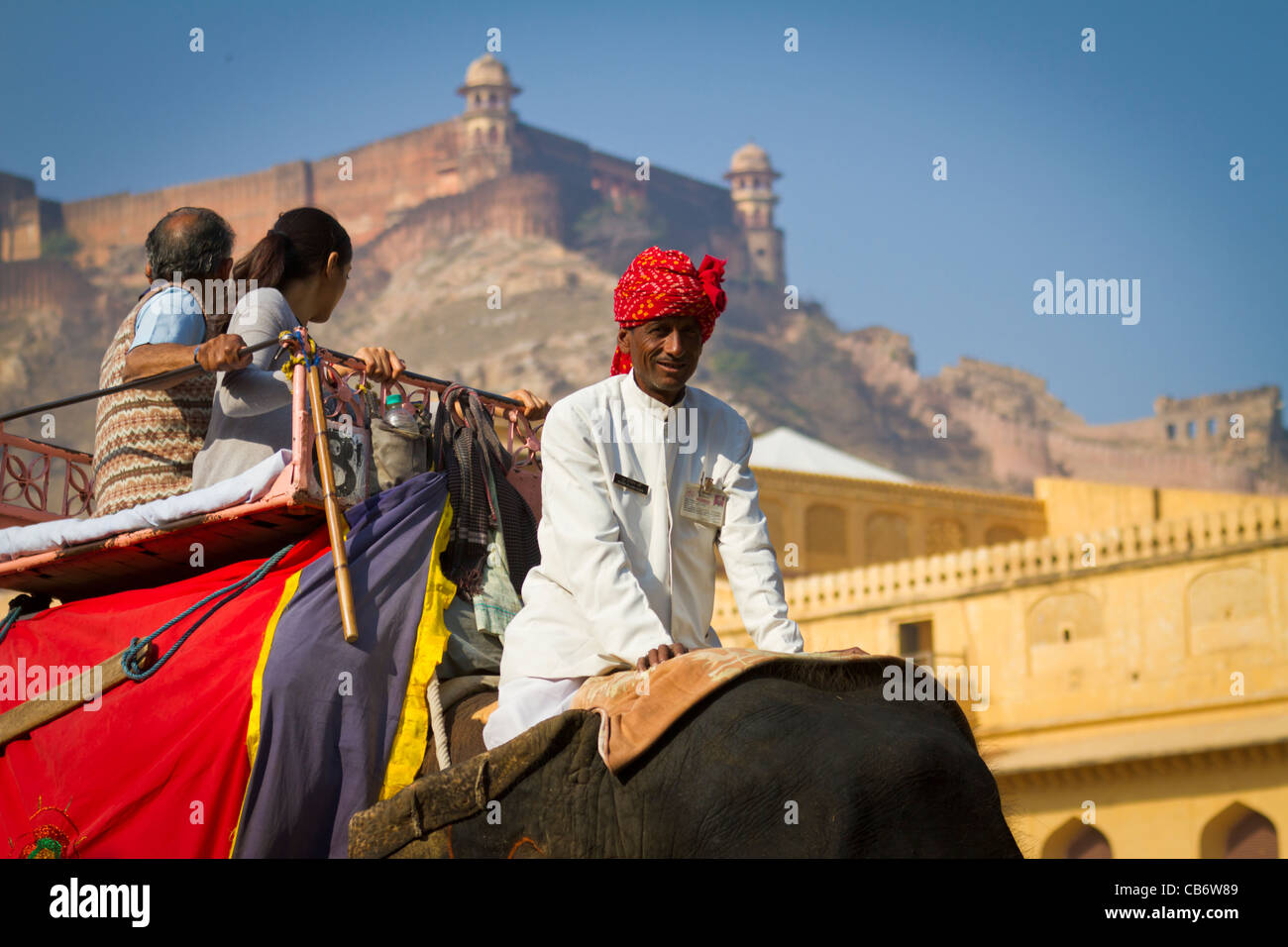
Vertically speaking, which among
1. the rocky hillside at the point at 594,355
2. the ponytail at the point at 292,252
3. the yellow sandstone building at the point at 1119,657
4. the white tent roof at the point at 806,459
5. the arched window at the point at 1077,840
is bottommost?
the arched window at the point at 1077,840

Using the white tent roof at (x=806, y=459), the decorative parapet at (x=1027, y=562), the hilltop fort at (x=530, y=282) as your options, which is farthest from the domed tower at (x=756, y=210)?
the decorative parapet at (x=1027, y=562)

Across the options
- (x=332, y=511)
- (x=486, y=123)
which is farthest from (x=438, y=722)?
(x=486, y=123)

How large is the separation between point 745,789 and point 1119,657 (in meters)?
30.5

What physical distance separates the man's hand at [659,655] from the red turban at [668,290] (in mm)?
737

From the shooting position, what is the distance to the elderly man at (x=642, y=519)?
4.44 meters

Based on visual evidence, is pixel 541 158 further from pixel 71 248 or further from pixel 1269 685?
pixel 1269 685

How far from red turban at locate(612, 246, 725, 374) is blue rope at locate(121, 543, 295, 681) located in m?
1.18

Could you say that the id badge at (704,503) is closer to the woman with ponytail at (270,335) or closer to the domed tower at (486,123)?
the woman with ponytail at (270,335)

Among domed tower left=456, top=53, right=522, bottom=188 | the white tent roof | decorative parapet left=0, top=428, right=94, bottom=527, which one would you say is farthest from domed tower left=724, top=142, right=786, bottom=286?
decorative parapet left=0, top=428, right=94, bottom=527

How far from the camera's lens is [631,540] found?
4664mm

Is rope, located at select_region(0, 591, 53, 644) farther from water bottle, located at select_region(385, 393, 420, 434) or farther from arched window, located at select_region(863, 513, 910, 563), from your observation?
arched window, located at select_region(863, 513, 910, 563)

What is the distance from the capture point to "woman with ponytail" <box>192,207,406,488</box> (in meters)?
5.43

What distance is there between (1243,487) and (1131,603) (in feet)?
226

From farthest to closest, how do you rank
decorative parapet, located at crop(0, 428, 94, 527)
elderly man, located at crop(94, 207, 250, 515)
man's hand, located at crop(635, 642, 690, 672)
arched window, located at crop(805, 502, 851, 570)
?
arched window, located at crop(805, 502, 851, 570) → decorative parapet, located at crop(0, 428, 94, 527) → elderly man, located at crop(94, 207, 250, 515) → man's hand, located at crop(635, 642, 690, 672)
